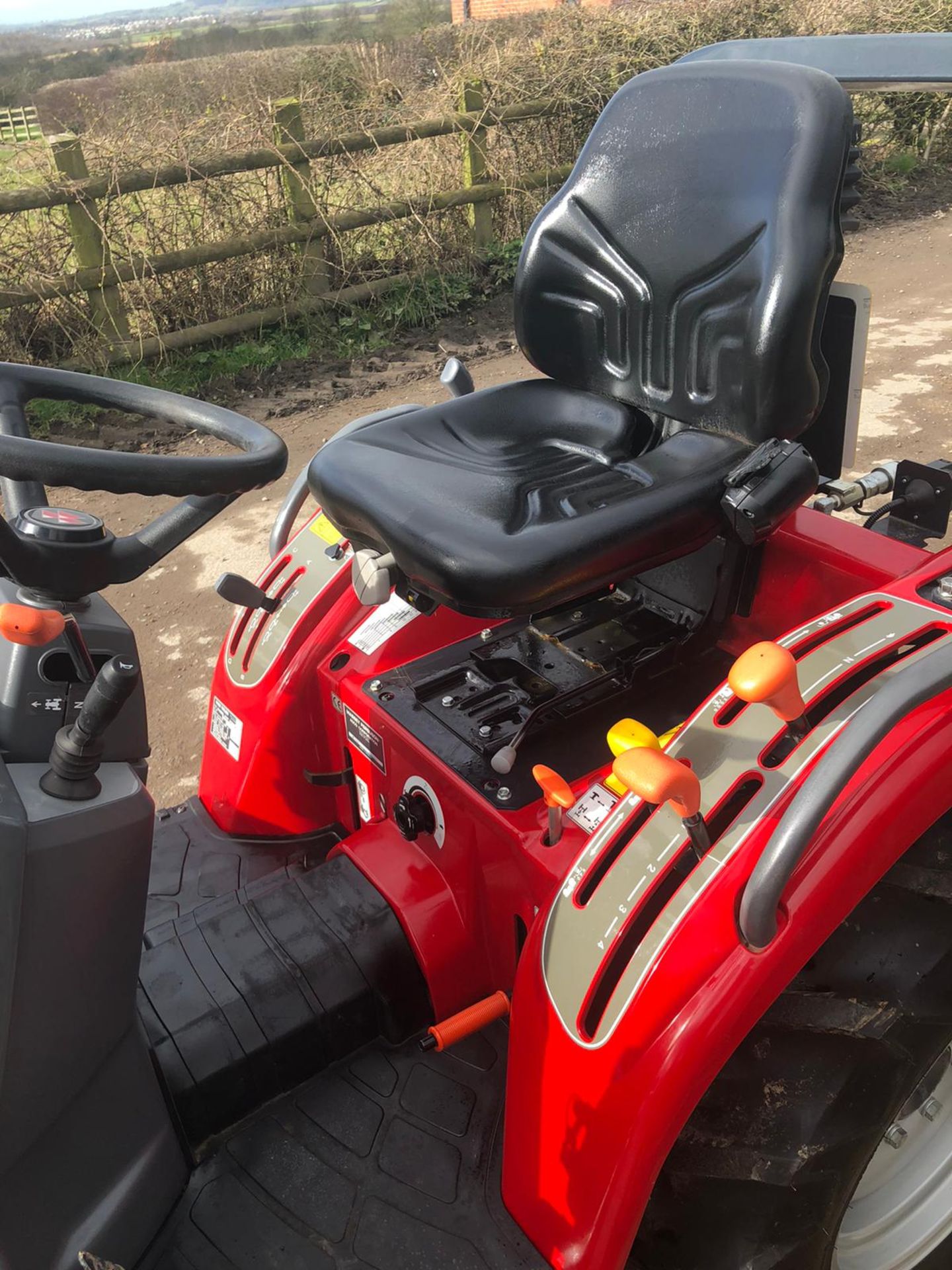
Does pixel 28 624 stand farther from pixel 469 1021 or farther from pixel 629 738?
pixel 469 1021

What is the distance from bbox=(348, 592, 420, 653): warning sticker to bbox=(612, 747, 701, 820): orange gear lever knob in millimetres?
842

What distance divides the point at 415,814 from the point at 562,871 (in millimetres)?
320

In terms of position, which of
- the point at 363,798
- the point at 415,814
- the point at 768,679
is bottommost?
the point at 363,798

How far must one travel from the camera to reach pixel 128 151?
471 centimetres

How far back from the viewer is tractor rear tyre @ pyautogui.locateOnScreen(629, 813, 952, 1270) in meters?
1.07

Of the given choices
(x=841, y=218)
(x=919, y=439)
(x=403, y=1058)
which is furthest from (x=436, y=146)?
(x=403, y=1058)

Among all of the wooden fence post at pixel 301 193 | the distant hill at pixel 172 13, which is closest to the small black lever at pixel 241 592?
the wooden fence post at pixel 301 193

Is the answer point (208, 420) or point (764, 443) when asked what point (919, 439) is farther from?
point (208, 420)

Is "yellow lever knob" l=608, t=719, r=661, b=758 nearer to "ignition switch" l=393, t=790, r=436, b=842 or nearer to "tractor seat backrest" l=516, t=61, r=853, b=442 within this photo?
"ignition switch" l=393, t=790, r=436, b=842

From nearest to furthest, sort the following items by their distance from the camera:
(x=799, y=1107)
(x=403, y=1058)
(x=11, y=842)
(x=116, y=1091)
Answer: (x=11, y=842), (x=799, y=1107), (x=116, y=1091), (x=403, y=1058)

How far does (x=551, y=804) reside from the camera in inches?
46.8

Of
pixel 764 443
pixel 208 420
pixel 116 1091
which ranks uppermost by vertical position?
pixel 208 420

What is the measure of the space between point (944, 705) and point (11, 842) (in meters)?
1.00

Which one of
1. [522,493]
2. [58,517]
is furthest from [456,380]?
[58,517]
